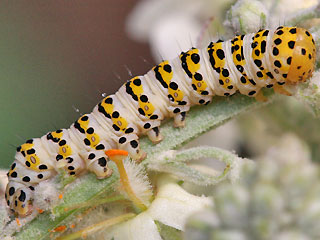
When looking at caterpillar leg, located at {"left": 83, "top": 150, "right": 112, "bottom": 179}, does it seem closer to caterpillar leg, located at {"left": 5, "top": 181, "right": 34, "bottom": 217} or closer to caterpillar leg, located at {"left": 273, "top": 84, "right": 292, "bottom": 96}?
caterpillar leg, located at {"left": 5, "top": 181, "right": 34, "bottom": 217}

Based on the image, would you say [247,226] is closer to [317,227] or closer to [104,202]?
[317,227]

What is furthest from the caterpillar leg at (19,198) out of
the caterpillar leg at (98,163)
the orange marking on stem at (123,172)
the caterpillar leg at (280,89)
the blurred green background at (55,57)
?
the blurred green background at (55,57)

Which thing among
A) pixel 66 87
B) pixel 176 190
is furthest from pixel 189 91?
pixel 66 87

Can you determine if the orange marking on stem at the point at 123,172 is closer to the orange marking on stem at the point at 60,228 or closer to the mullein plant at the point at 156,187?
the mullein plant at the point at 156,187

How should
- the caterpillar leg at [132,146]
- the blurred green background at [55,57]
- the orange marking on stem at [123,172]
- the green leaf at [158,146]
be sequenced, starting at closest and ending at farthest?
1. the orange marking on stem at [123,172]
2. the green leaf at [158,146]
3. the caterpillar leg at [132,146]
4. the blurred green background at [55,57]

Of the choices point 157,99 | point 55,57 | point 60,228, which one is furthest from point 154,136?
point 55,57

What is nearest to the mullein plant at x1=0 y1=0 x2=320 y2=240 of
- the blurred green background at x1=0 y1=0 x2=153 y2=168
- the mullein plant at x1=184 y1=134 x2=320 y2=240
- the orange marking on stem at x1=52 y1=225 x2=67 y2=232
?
the orange marking on stem at x1=52 y1=225 x2=67 y2=232
